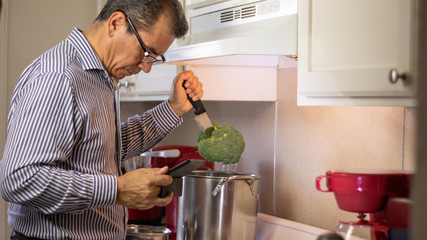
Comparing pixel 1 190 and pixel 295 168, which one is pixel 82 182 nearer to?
pixel 1 190

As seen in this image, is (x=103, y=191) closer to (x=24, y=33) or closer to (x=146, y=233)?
(x=146, y=233)

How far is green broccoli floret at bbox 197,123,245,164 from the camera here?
1842 mm

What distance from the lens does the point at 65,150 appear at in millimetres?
1209

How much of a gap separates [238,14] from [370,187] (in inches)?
30.6

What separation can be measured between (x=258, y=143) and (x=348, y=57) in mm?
983

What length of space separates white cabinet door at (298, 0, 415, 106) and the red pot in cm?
16

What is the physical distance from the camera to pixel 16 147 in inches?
45.8

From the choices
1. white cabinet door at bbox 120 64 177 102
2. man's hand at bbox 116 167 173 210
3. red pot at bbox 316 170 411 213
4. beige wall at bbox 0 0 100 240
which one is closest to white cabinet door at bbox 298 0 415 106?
red pot at bbox 316 170 411 213

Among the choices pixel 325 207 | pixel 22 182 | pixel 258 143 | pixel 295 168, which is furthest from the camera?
pixel 258 143

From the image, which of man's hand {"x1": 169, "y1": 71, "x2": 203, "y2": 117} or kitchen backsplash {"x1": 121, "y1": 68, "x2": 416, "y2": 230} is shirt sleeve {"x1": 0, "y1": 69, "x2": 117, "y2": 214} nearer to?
man's hand {"x1": 169, "y1": 71, "x2": 203, "y2": 117}

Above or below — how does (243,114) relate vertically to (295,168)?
above

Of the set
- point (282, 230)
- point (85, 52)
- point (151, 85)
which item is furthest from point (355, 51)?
point (151, 85)

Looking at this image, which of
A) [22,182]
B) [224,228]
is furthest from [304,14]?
[22,182]

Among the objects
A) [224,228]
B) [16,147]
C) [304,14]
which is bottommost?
[224,228]
